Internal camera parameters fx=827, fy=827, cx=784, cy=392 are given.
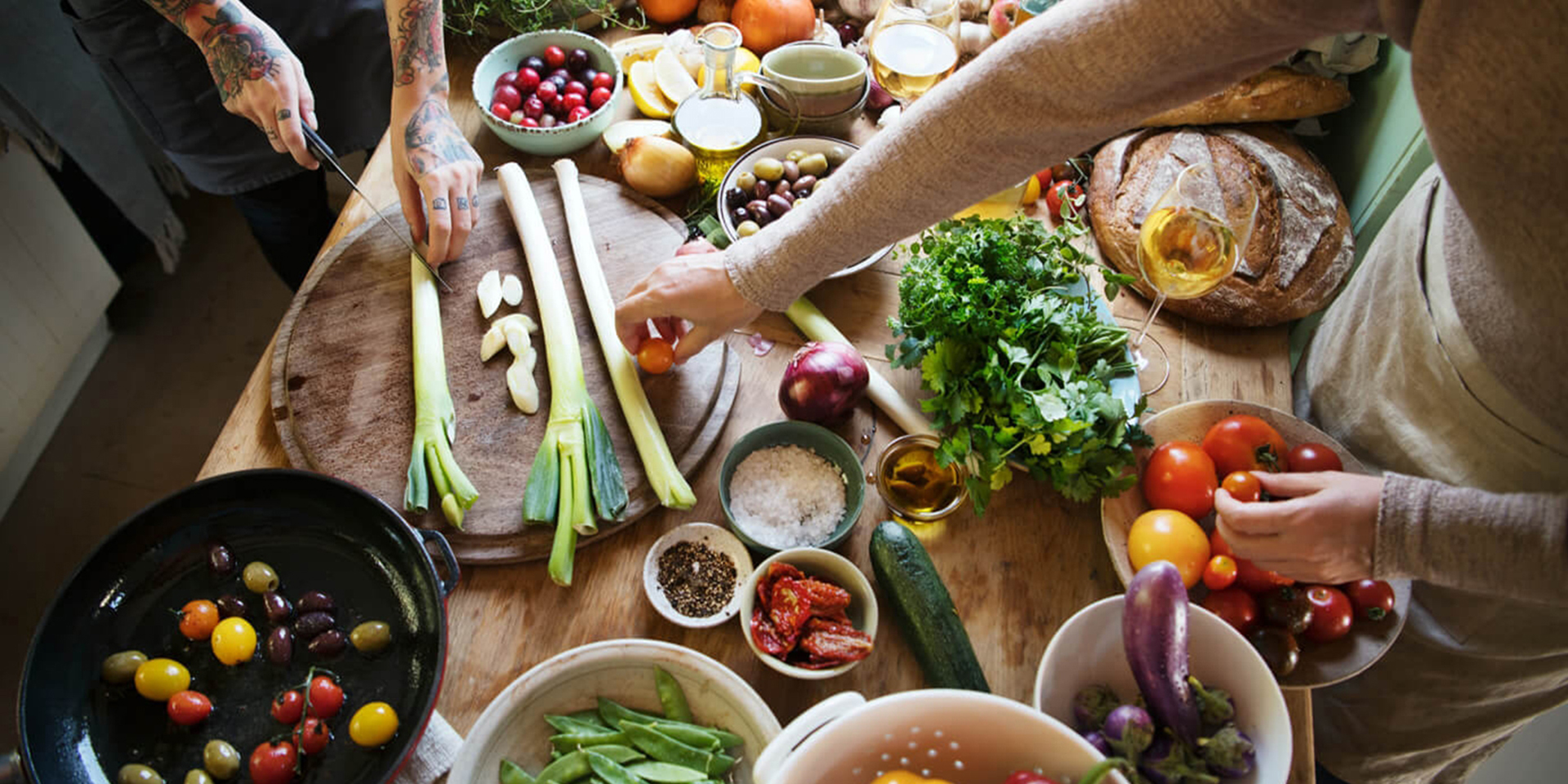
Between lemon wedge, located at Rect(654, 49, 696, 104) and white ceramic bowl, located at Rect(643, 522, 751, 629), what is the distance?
1019mm

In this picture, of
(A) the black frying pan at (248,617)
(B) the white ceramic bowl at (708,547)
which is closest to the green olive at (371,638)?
(A) the black frying pan at (248,617)

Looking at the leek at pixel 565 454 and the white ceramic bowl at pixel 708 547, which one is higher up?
the leek at pixel 565 454

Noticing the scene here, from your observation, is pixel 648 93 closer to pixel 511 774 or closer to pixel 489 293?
pixel 489 293

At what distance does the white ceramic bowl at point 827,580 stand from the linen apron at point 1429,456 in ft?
2.35

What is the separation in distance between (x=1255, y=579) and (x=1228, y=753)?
1.14ft

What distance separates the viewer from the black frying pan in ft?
3.36

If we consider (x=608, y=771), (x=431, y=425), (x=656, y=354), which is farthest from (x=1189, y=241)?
(x=431, y=425)

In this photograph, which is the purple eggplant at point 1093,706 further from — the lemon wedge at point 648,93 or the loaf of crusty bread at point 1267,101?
the lemon wedge at point 648,93

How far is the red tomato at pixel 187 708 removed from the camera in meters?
1.04

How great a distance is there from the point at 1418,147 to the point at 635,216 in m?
1.47

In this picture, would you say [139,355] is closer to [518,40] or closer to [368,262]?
[368,262]

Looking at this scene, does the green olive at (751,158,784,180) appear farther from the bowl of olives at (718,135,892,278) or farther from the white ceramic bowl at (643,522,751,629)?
the white ceramic bowl at (643,522,751,629)

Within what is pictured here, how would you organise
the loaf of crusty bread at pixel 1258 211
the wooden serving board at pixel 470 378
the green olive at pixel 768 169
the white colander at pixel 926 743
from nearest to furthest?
the white colander at pixel 926 743 → the wooden serving board at pixel 470 378 → the loaf of crusty bread at pixel 1258 211 → the green olive at pixel 768 169

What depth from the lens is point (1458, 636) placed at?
1.32 m
